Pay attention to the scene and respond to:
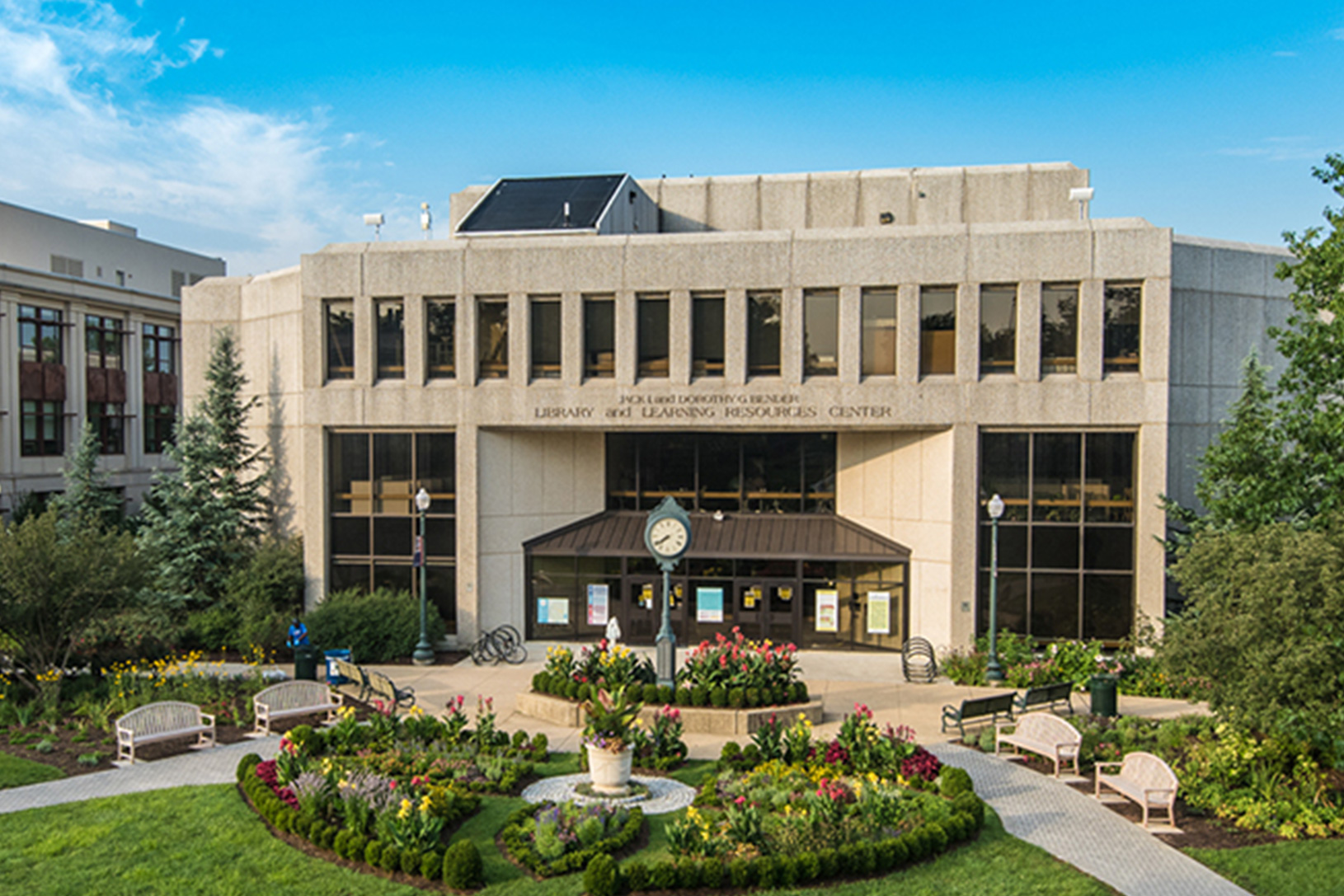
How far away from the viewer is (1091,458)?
22500mm

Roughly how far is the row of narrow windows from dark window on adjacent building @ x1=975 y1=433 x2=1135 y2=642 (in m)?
2.02

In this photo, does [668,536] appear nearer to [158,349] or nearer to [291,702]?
[291,702]

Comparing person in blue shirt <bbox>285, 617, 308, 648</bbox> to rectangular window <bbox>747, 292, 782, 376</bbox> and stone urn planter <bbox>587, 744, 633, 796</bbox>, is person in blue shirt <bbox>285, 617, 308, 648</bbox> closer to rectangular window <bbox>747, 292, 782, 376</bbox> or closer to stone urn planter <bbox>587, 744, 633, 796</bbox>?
stone urn planter <bbox>587, 744, 633, 796</bbox>

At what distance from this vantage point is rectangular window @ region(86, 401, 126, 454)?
4381 cm

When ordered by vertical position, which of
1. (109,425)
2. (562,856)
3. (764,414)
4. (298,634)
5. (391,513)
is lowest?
(562,856)

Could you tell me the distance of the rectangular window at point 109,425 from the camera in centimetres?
4381

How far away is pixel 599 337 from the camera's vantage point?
24.6 meters

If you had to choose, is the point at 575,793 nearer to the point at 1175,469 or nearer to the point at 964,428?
the point at 964,428

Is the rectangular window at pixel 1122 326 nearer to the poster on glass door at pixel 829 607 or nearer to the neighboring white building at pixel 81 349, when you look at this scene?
the poster on glass door at pixel 829 607

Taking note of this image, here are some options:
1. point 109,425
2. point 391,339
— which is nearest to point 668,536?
point 391,339

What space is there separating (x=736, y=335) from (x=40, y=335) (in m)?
34.2

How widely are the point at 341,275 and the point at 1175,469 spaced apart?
21876 mm

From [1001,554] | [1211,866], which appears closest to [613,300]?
[1001,554]

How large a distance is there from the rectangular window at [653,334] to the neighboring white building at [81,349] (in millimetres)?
30045
